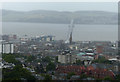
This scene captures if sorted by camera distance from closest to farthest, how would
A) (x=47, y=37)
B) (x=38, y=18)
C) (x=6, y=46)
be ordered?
(x=6, y=46)
(x=47, y=37)
(x=38, y=18)

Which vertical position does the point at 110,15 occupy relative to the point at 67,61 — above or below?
above

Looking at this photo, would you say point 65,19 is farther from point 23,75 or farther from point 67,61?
point 23,75

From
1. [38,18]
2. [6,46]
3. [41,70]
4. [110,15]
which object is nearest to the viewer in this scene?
[41,70]

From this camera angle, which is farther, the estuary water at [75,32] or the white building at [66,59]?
the estuary water at [75,32]

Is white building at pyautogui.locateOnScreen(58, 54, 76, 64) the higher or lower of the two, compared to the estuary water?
lower

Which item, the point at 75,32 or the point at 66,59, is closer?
the point at 66,59

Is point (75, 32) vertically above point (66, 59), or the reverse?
point (75, 32)

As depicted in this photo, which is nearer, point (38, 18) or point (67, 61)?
point (67, 61)

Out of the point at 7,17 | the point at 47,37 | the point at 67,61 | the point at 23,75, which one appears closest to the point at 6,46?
the point at 67,61

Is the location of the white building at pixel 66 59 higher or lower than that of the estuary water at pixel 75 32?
lower

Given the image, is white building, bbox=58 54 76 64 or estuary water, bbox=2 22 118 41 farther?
estuary water, bbox=2 22 118 41
